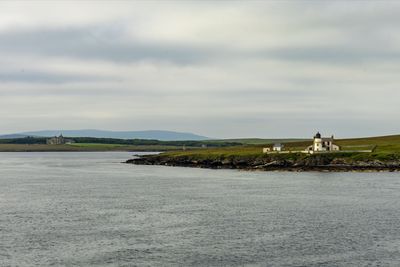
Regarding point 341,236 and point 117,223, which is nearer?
point 341,236

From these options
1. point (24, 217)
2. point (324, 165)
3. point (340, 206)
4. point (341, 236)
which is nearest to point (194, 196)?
point (340, 206)

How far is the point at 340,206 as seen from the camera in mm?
73062

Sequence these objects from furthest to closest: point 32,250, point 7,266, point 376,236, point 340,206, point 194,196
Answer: point 194,196
point 340,206
point 376,236
point 32,250
point 7,266

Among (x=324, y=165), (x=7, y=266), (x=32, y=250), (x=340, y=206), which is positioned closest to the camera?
(x=7, y=266)

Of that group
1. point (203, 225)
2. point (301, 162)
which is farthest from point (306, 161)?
point (203, 225)

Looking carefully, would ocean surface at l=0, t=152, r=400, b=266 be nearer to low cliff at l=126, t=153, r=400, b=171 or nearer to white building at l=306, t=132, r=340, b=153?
low cliff at l=126, t=153, r=400, b=171

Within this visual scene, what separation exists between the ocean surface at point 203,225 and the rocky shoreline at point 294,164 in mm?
32323

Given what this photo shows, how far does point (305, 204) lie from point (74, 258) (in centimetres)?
3892

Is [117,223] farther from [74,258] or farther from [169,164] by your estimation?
[169,164]

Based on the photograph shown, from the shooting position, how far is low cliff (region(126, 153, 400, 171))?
134 metres

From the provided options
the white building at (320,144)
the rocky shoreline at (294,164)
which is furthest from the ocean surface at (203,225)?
the white building at (320,144)

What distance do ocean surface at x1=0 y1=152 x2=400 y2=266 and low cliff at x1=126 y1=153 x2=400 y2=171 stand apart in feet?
110

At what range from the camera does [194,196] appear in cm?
8638

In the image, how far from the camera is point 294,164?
144625 mm
